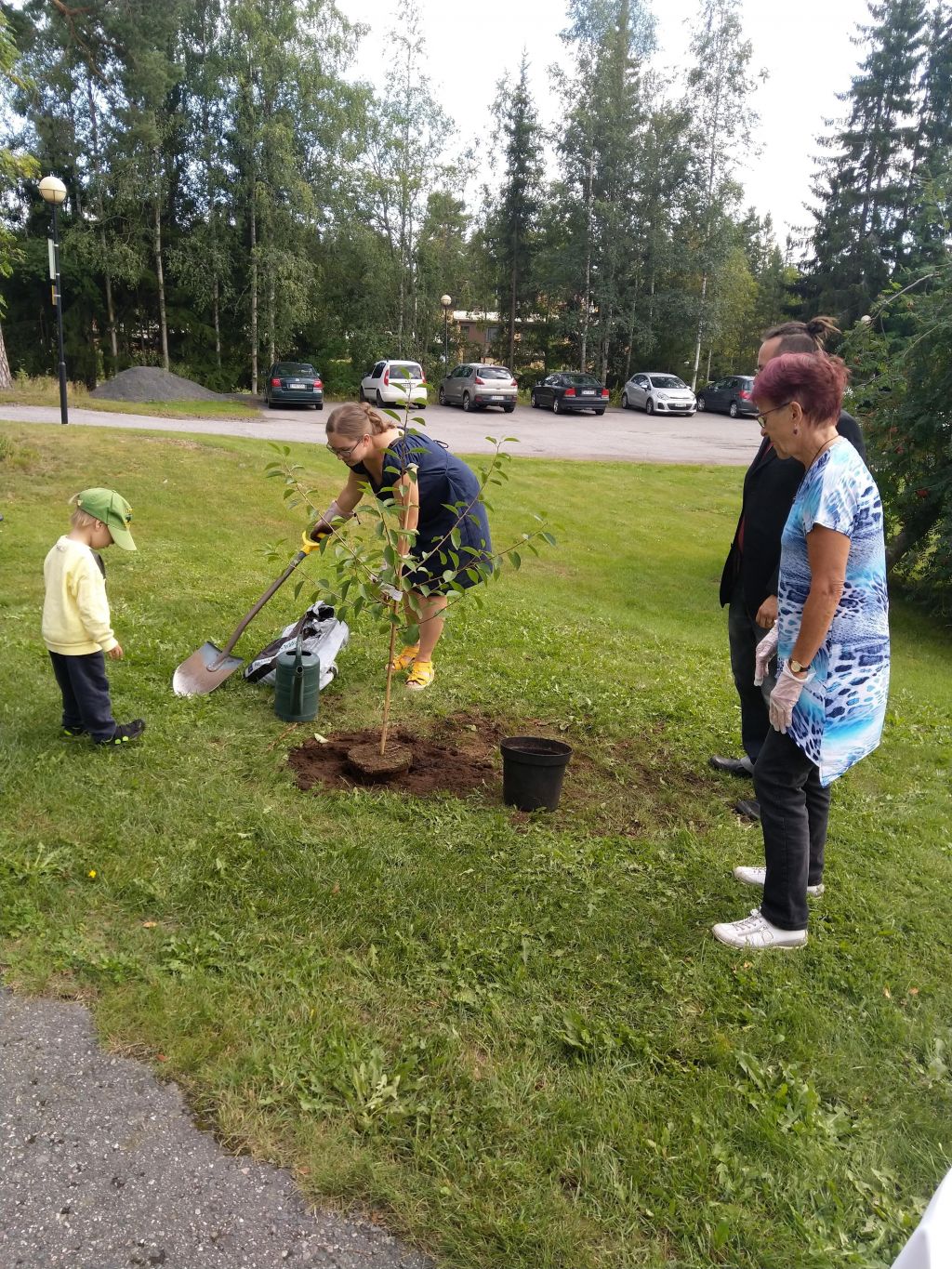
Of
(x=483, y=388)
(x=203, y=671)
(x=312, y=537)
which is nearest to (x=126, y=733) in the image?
(x=203, y=671)

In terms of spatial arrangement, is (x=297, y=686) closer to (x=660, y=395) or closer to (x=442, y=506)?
(x=442, y=506)

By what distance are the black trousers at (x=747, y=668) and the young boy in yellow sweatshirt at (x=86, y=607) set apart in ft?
8.88

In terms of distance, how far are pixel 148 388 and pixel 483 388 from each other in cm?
992

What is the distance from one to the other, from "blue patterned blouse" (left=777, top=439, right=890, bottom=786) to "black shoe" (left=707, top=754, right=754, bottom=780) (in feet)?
5.50

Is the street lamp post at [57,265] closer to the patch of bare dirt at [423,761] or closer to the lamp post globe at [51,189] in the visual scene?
the lamp post globe at [51,189]

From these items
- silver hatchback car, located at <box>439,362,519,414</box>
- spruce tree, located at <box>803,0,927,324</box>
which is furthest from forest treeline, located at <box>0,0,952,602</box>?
silver hatchback car, located at <box>439,362,519,414</box>

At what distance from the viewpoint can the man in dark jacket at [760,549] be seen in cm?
353

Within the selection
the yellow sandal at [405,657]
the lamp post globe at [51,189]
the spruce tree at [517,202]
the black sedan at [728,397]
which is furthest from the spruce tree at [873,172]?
the yellow sandal at [405,657]

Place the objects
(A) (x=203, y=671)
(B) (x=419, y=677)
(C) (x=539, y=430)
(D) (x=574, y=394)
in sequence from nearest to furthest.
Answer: (A) (x=203, y=671), (B) (x=419, y=677), (C) (x=539, y=430), (D) (x=574, y=394)

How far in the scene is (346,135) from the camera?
101 ft

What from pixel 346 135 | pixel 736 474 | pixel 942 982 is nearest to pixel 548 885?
pixel 942 982

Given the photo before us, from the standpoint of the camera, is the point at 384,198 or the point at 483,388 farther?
the point at 384,198

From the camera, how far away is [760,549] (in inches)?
152

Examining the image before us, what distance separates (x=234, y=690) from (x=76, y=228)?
94.0 ft
